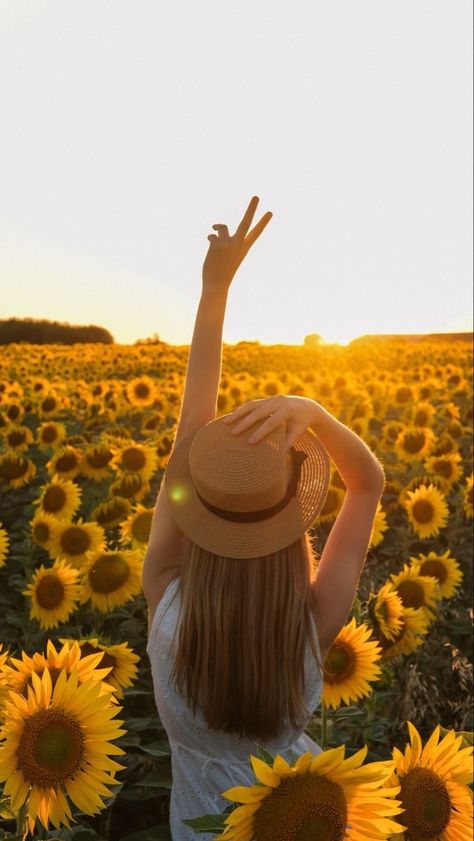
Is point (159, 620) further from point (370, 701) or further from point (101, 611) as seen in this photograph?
point (101, 611)

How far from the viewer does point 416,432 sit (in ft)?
27.2

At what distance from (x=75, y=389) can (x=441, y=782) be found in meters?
12.5

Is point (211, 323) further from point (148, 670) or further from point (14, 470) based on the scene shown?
point (14, 470)

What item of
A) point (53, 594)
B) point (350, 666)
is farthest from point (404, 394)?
point (350, 666)

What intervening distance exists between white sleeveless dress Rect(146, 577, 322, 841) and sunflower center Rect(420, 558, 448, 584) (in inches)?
98.8

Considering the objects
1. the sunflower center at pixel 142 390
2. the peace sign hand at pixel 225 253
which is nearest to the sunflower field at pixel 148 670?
the sunflower center at pixel 142 390

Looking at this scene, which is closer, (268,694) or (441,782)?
(441,782)

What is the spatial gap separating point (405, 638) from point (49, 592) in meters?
1.80

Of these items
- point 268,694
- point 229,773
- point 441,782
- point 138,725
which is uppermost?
point 441,782

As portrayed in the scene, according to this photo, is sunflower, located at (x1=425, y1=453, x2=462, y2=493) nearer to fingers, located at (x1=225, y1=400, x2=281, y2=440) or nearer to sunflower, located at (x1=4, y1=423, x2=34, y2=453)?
sunflower, located at (x1=4, y1=423, x2=34, y2=453)

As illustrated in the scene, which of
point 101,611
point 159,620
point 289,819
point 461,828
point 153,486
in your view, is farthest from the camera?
point 153,486

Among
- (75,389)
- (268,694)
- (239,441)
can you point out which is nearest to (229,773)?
(268,694)

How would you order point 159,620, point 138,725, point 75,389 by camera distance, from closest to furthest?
point 159,620
point 138,725
point 75,389

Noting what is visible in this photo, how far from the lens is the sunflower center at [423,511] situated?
6.02 metres
